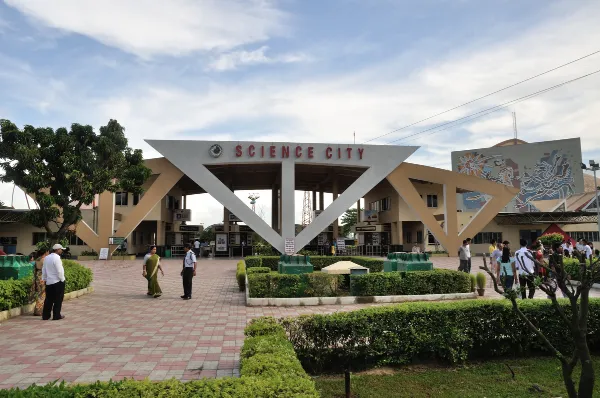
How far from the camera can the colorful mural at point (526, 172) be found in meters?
41.7

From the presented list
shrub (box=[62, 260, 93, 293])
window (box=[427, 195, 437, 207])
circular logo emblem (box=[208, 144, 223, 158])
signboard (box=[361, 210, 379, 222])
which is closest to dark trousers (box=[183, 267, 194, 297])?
shrub (box=[62, 260, 93, 293])

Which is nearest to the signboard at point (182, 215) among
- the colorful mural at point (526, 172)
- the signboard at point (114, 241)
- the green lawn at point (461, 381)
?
the signboard at point (114, 241)

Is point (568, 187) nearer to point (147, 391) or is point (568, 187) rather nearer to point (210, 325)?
point (210, 325)

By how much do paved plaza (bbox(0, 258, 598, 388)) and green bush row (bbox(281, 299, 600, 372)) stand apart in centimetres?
115

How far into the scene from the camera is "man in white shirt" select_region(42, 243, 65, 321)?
8211 mm

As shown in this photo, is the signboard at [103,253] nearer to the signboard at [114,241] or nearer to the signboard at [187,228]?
the signboard at [114,241]

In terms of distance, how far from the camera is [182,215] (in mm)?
35531

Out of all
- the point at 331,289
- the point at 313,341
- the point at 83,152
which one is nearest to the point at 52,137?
the point at 83,152

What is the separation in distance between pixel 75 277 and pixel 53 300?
10.6ft

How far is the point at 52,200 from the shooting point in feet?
37.2

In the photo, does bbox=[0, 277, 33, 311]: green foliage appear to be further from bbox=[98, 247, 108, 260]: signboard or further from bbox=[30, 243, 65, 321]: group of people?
bbox=[98, 247, 108, 260]: signboard

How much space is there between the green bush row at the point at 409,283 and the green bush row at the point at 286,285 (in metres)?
0.90

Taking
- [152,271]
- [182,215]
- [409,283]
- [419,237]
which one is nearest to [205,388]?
[409,283]

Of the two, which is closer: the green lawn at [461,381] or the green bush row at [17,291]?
the green lawn at [461,381]
